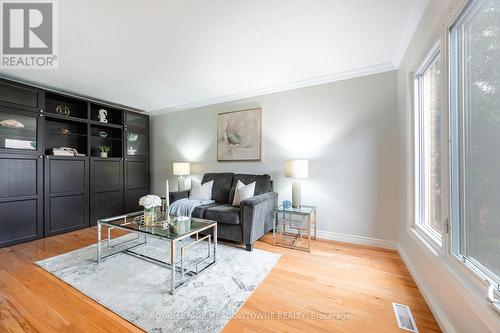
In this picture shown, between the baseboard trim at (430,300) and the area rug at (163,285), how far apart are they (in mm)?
1277

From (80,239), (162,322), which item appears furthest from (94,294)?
(80,239)

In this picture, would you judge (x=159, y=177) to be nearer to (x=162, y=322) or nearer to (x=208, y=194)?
(x=208, y=194)

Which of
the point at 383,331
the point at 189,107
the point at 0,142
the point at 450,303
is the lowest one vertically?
the point at 383,331

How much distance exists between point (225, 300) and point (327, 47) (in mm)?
2640

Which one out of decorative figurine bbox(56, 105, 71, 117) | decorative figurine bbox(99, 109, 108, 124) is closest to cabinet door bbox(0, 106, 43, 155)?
decorative figurine bbox(56, 105, 71, 117)

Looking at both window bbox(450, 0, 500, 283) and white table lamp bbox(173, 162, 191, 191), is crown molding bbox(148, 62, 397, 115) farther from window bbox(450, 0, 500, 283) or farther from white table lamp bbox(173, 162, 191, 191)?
window bbox(450, 0, 500, 283)

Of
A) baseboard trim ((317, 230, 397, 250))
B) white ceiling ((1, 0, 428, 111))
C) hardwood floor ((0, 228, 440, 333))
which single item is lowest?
hardwood floor ((0, 228, 440, 333))

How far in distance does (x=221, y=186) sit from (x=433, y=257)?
270cm

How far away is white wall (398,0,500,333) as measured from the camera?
0.99 meters

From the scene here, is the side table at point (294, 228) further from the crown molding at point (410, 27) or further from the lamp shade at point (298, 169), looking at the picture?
the crown molding at point (410, 27)

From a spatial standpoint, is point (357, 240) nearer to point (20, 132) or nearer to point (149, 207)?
point (149, 207)

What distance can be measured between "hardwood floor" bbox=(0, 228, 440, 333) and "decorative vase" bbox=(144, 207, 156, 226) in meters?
0.72

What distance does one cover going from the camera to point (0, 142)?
8.97 ft

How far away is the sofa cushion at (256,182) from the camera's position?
3.07 meters
